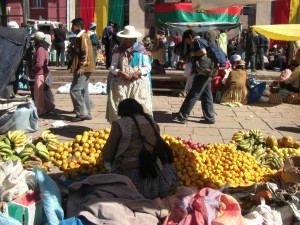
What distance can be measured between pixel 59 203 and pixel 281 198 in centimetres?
194

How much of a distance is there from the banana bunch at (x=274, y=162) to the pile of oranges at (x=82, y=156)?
7.14 ft

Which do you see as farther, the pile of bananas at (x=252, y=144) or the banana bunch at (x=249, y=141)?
the banana bunch at (x=249, y=141)

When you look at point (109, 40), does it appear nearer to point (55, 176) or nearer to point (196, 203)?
point (55, 176)

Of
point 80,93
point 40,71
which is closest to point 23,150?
point 80,93

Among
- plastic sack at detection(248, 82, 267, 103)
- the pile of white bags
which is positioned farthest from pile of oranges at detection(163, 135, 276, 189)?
the pile of white bags

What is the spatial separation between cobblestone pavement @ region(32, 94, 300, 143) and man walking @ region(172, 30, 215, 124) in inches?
7.6

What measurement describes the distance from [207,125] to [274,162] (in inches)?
102

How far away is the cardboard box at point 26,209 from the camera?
3510 mm

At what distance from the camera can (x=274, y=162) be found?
19.0ft

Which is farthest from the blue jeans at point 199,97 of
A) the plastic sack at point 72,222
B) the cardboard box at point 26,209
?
the plastic sack at point 72,222

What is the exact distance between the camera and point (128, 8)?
26469mm

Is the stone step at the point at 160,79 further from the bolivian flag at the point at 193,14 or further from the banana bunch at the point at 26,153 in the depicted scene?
the bolivian flag at the point at 193,14

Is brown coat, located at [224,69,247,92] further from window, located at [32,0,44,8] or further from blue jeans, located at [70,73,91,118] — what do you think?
window, located at [32,0,44,8]

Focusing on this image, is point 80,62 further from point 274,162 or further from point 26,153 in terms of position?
point 274,162
